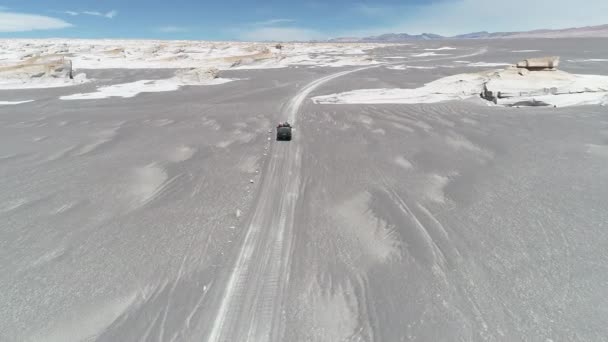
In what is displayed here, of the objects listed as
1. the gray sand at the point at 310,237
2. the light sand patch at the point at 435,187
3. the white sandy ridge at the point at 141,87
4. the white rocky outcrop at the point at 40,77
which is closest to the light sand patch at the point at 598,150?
the gray sand at the point at 310,237

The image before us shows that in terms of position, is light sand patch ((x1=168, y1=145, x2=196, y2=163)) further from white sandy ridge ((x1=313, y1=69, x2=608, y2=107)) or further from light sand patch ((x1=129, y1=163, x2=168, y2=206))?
white sandy ridge ((x1=313, y1=69, x2=608, y2=107))

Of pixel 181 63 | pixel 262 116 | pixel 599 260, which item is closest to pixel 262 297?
pixel 599 260

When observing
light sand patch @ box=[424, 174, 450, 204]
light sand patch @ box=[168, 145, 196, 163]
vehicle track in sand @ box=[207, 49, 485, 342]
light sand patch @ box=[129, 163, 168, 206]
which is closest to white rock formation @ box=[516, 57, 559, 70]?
light sand patch @ box=[424, 174, 450, 204]

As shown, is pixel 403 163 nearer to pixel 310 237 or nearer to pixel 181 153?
pixel 310 237

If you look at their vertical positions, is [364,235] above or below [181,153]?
below

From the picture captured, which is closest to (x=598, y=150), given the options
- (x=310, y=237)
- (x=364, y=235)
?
(x=364, y=235)

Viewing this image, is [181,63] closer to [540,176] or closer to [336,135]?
[336,135]

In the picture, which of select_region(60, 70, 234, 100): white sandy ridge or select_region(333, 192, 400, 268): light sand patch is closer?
select_region(333, 192, 400, 268): light sand patch

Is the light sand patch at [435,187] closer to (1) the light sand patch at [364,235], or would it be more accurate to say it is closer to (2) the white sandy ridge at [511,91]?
(1) the light sand patch at [364,235]

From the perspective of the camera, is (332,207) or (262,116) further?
(262,116)
